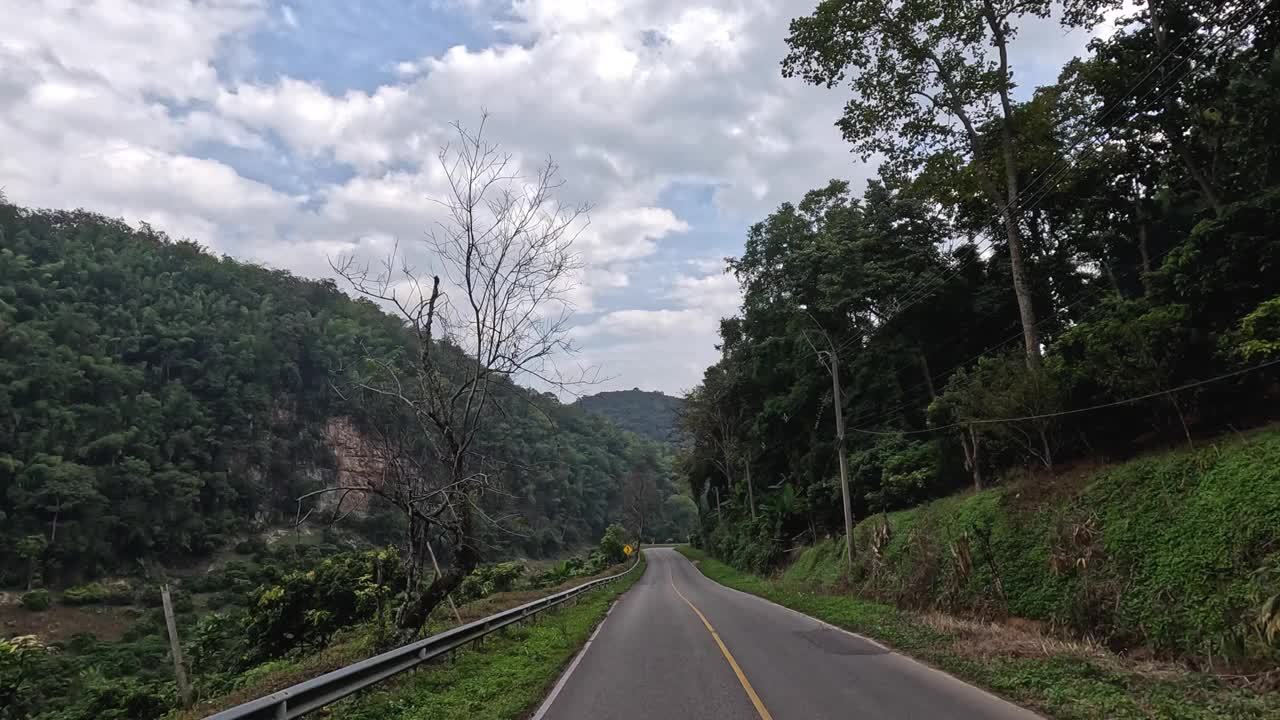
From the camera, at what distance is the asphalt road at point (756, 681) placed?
7.12 m

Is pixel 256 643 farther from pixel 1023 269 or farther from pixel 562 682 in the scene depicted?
pixel 1023 269

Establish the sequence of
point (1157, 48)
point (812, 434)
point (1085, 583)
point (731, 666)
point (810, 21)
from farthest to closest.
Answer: point (812, 434)
point (810, 21)
point (1157, 48)
point (1085, 583)
point (731, 666)

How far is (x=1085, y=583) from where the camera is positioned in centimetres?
1132

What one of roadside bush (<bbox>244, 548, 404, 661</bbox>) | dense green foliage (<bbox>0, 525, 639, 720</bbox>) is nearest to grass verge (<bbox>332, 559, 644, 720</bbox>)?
dense green foliage (<bbox>0, 525, 639, 720</bbox>)

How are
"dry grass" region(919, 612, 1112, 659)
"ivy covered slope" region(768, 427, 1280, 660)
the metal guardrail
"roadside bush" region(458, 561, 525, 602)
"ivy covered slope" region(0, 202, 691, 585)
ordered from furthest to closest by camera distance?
1. "ivy covered slope" region(0, 202, 691, 585)
2. "roadside bush" region(458, 561, 525, 602)
3. "dry grass" region(919, 612, 1112, 659)
4. "ivy covered slope" region(768, 427, 1280, 660)
5. the metal guardrail

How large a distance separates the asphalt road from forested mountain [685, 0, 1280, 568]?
6959 mm

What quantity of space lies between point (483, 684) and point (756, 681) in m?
3.66

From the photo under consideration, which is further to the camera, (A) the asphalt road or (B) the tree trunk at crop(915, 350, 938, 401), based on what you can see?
(B) the tree trunk at crop(915, 350, 938, 401)

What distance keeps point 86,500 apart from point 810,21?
7739cm

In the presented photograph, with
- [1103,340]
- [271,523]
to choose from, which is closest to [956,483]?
[1103,340]

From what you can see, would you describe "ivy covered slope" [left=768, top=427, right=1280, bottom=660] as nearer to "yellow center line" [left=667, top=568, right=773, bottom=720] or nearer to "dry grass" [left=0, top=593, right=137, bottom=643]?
"yellow center line" [left=667, top=568, right=773, bottom=720]

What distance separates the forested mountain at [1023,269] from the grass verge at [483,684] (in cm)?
1132

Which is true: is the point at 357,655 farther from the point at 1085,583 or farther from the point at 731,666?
the point at 1085,583

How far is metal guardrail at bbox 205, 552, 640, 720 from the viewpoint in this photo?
5.73 meters
